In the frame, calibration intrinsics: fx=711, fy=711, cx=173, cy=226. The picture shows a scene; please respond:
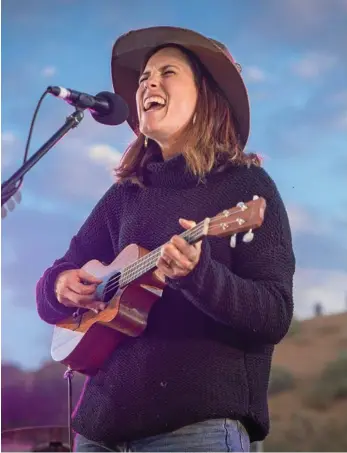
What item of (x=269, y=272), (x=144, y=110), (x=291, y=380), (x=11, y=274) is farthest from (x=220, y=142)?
(x=11, y=274)

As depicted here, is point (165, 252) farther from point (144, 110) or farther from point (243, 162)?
point (144, 110)

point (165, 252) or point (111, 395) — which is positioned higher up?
point (165, 252)

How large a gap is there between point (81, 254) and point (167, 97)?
1.29ft

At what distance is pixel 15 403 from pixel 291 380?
73cm

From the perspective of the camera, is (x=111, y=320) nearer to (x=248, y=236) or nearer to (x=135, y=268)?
(x=135, y=268)

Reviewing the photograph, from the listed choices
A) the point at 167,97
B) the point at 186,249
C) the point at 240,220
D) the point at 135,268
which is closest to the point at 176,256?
the point at 186,249

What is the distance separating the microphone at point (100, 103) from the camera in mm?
1433

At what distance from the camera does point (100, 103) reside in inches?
57.9

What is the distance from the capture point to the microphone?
1.43m

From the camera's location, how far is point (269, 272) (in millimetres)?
1247

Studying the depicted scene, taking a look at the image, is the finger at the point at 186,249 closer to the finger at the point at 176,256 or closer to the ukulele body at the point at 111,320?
→ the finger at the point at 176,256

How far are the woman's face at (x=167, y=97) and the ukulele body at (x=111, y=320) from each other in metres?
0.26

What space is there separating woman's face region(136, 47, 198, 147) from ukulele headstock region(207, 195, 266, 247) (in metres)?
0.35

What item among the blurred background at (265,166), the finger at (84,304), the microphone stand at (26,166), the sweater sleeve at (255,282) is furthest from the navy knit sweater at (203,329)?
the blurred background at (265,166)
